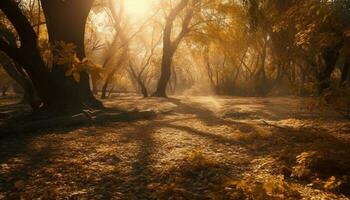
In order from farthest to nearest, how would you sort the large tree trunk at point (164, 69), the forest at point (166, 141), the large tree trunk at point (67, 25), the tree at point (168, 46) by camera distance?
1. the large tree trunk at point (164, 69)
2. the tree at point (168, 46)
3. the large tree trunk at point (67, 25)
4. the forest at point (166, 141)

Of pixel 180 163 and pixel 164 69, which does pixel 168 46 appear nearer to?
pixel 164 69

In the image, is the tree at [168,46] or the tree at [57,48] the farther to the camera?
the tree at [168,46]

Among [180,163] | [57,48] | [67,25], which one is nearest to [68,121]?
[57,48]

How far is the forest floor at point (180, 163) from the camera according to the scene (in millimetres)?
4449

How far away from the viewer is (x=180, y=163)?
5781 mm

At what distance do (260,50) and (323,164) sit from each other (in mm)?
29948

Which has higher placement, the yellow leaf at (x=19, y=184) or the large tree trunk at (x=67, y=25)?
the large tree trunk at (x=67, y=25)

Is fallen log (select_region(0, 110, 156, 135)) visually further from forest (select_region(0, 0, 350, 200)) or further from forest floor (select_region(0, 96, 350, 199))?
forest floor (select_region(0, 96, 350, 199))

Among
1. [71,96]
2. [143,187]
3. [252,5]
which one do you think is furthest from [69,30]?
[143,187]

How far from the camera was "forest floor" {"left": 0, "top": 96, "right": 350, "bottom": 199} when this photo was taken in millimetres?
4449

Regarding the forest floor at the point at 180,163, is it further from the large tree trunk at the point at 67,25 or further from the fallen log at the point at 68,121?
the large tree trunk at the point at 67,25

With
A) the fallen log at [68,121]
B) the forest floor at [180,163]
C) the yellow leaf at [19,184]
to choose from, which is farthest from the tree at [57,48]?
the yellow leaf at [19,184]

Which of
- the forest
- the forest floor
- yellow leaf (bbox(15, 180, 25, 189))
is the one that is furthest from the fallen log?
yellow leaf (bbox(15, 180, 25, 189))

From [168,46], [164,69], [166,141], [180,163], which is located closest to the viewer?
[180,163]
